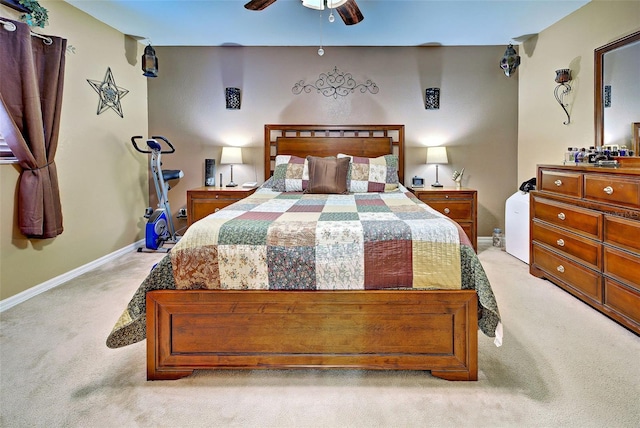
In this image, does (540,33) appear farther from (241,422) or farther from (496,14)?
(241,422)

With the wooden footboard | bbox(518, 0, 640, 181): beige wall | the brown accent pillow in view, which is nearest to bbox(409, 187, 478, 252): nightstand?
bbox(518, 0, 640, 181): beige wall

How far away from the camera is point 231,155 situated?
4.50 meters

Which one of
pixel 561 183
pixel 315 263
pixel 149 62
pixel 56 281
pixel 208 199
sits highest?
pixel 149 62

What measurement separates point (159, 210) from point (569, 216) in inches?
161

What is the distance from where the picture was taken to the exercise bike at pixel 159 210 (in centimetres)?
424

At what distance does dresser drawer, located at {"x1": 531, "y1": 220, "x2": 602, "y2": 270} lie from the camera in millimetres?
2609

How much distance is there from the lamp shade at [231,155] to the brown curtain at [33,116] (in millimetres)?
1709

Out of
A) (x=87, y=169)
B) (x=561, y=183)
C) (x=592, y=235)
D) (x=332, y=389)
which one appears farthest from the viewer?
(x=87, y=169)

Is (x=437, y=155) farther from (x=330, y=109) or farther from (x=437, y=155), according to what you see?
(x=330, y=109)

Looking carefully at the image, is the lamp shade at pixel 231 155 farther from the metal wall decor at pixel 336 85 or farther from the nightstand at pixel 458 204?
the nightstand at pixel 458 204

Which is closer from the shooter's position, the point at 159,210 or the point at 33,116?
the point at 33,116

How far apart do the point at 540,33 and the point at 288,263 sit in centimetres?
416

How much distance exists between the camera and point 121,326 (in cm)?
179

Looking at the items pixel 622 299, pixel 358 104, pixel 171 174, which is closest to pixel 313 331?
pixel 622 299
